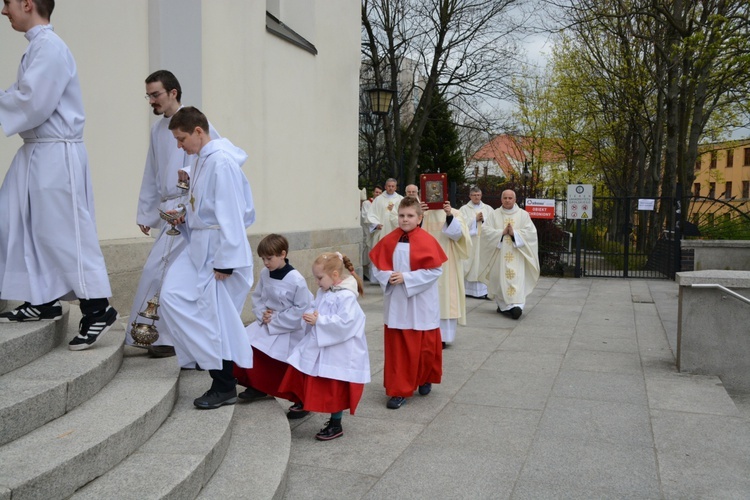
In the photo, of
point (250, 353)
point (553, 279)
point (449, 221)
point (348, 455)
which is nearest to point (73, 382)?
point (250, 353)

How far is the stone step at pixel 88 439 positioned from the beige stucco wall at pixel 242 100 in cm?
288

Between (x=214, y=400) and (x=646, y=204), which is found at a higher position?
(x=646, y=204)

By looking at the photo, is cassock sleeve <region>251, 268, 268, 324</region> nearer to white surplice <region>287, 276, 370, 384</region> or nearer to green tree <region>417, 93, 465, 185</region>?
white surplice <region>287, 276, 370, 384</region>

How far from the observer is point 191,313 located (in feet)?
14.5

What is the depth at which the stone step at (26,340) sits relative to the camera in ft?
12.9

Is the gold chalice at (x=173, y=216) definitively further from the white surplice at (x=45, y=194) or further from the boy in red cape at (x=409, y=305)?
the boy in red cape at (x=409, y=305)

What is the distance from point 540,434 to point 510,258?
6713 mm

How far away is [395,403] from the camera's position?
602 centimetres

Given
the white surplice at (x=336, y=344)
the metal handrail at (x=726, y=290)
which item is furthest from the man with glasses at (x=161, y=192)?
the metal handrail at (x=726, y=290)

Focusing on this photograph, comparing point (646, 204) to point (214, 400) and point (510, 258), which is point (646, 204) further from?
point (214, 400)

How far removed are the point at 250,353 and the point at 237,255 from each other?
65 cm

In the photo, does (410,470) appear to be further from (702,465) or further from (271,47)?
(271,47)

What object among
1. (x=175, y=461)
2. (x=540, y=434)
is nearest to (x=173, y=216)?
(x=175, y=461)

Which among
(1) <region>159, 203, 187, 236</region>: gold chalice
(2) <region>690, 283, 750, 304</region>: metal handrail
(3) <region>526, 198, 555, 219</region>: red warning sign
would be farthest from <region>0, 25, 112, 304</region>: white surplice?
(3) <region>526, 198, 555, 219</region>: red warning sign
